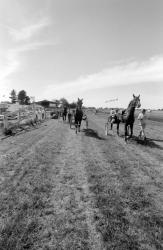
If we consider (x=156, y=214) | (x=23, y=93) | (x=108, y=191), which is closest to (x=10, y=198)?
(x=108, y=191)

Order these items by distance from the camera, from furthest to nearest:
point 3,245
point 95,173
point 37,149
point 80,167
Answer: point 37,149, point 80,167, point 95,173, point 3,245

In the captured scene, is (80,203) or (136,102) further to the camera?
(136,102)

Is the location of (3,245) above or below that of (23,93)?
below

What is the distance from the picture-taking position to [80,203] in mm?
4645

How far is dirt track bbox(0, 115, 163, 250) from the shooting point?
3393 mm

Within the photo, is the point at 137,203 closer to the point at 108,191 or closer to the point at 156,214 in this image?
the point at 156,214

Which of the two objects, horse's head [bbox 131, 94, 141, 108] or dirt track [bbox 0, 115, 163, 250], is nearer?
dirt track [bbox 0, 115, 163, 250]

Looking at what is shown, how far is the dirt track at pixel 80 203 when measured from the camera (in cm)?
339

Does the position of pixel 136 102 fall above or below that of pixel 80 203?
above

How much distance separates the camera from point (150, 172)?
6969 mm

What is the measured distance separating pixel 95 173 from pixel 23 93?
164 metres

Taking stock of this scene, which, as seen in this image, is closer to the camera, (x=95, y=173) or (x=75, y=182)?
(x=75, y=182)

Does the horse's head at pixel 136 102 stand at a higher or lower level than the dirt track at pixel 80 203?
higher

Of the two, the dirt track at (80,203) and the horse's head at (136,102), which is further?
the horse's head at (136,102)
